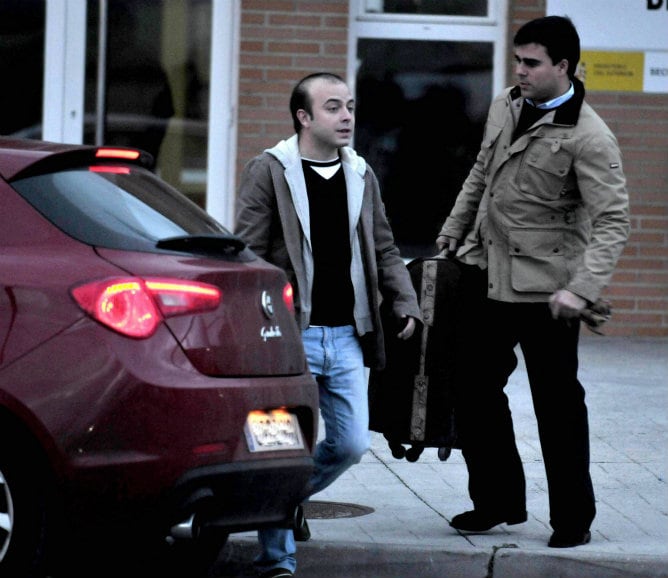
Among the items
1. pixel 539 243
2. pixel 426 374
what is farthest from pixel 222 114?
pixel 539 243

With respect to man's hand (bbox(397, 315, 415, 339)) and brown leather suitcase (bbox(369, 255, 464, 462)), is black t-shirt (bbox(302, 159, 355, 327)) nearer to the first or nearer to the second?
man's hand (bbox(397, 315, 415, 339))

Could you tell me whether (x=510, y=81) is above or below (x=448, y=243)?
above

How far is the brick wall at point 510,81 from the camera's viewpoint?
11.7m

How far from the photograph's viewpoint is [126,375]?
4.80 m

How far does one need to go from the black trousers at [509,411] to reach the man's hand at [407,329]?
0.39 metres

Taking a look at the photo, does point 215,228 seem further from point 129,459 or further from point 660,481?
point 660,481

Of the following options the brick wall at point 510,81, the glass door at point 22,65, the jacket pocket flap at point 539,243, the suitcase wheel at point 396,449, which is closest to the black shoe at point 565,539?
the suitcase wheel at point 396,449

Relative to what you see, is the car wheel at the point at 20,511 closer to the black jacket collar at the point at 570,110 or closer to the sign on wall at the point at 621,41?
the black jacket collar at the point at 570,110

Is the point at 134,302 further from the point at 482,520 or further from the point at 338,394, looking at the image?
the point at 482,520

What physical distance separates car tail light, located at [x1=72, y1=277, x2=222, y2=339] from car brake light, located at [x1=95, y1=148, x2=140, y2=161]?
2.17 ft

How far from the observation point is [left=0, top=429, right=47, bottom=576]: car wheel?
4926 mm

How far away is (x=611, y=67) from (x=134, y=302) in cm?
760

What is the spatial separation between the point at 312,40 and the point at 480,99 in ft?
4.55

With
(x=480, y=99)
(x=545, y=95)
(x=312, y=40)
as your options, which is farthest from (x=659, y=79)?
(x=545, y=95)
